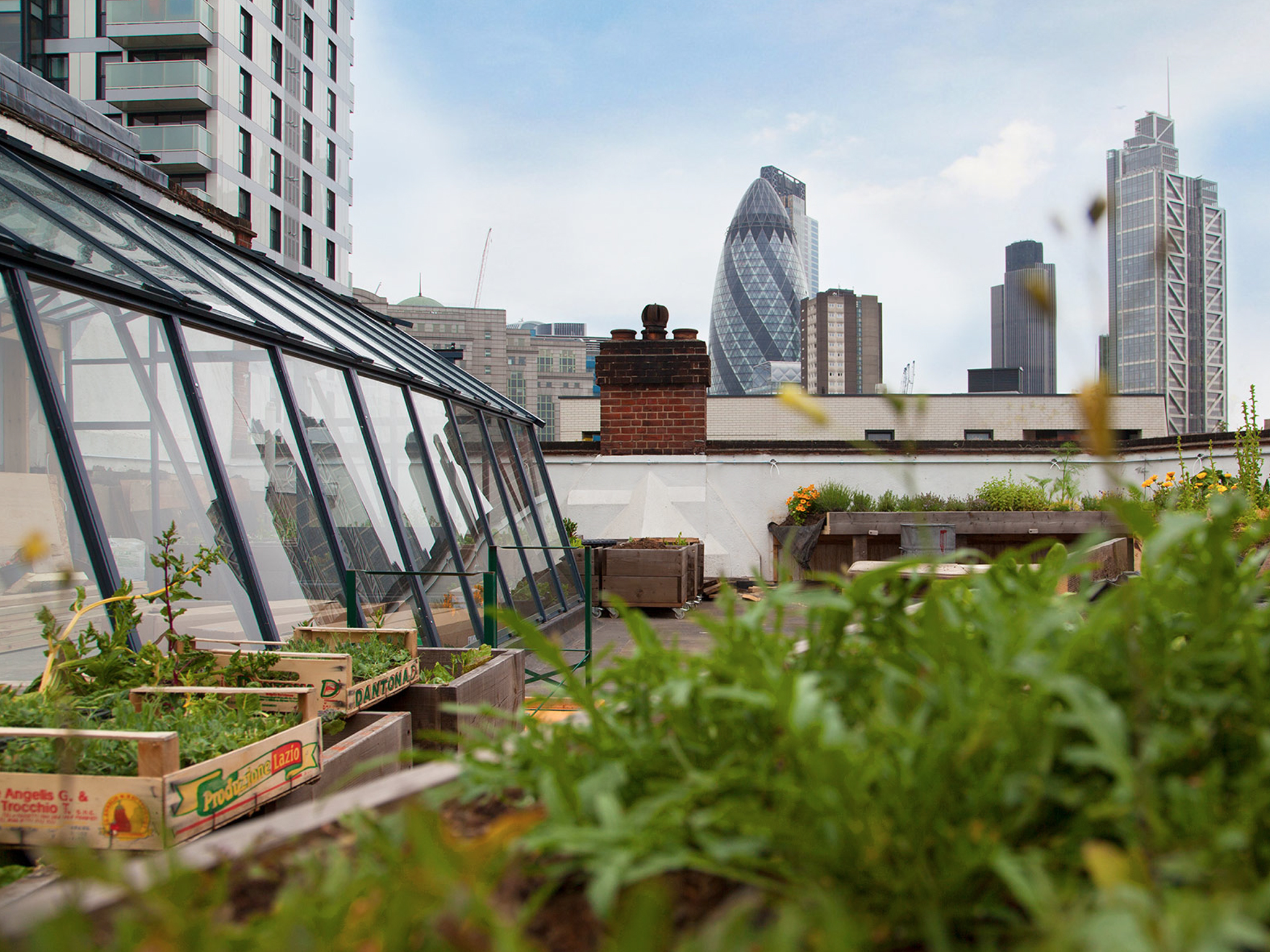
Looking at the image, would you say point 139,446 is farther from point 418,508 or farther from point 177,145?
point 177,145

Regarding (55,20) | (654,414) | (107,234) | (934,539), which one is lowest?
(934,539)

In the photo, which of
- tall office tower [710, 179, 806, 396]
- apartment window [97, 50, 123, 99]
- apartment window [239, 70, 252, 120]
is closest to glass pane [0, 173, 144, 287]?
apartment window [239, 70, 252, 120]

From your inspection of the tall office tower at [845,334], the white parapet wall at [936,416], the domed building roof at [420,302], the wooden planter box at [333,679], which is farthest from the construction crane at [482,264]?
the wooden planter box at [333,679]

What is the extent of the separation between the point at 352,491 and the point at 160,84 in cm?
3190

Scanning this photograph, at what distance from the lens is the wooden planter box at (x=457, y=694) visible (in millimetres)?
3686

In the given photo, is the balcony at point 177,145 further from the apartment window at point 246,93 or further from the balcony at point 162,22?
the balcony at point 162,22

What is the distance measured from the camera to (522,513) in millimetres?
8281

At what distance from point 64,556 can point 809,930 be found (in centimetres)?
354

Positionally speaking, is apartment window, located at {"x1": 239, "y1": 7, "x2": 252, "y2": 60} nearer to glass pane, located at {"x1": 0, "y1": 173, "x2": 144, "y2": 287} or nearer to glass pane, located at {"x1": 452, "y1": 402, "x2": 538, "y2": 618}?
glass pane, located at {"x1": 452, "y1": 402, "x2": 538, "y2": 618}

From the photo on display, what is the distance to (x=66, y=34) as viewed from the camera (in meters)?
30.7

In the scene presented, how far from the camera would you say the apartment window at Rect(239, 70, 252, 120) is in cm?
3169

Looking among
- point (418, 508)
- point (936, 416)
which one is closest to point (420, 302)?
point (936, 416)

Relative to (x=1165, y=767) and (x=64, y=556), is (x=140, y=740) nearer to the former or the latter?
Answer: (x=64, y=556)

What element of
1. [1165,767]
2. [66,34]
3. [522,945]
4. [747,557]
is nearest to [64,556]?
[522,945]
